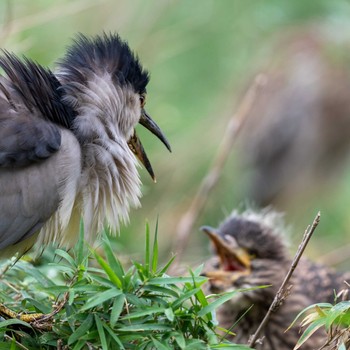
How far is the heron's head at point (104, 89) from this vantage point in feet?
13.4

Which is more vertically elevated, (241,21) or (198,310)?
(241,21)

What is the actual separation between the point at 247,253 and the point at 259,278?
20cm

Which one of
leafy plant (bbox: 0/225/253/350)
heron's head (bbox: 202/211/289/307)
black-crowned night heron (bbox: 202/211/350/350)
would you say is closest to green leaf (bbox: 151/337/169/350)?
leafy plant (bbox: 0/225/253/350)

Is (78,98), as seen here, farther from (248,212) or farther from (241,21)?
(241,21)

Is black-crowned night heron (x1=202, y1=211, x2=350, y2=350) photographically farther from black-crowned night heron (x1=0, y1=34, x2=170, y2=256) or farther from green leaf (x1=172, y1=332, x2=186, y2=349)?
green leaf (x1=172, y1=332, x2=186, y2=349)

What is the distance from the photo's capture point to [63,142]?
3896 millimetres

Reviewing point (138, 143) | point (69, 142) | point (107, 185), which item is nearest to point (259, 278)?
point (138, 143)

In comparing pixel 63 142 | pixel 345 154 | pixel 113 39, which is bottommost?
pixel 345 154

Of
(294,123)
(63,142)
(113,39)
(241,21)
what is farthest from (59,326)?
(294,123)

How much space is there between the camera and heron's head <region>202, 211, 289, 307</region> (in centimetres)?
554

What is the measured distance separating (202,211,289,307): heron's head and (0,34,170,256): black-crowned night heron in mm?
1268

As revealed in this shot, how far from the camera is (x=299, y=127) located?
1235 centimetres

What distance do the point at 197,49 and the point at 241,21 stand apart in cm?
84

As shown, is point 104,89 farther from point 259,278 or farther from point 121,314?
point 259,278
